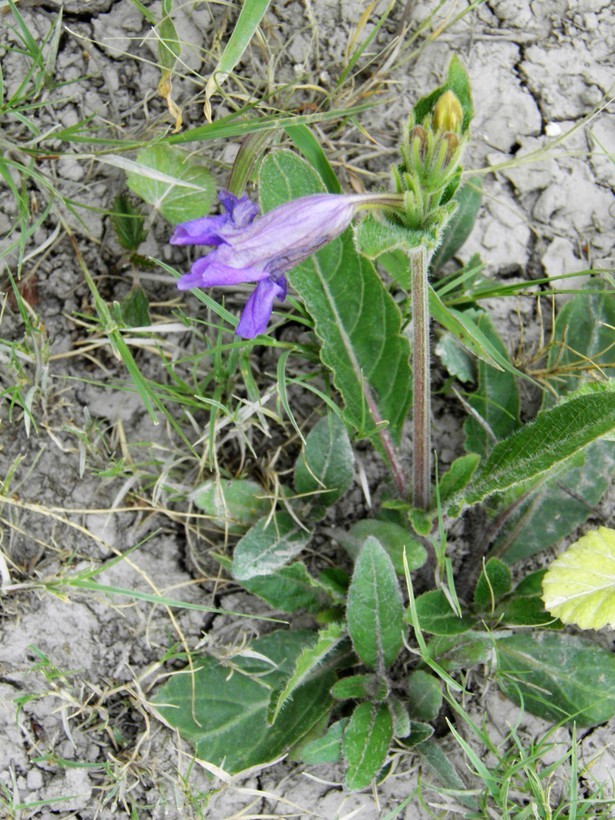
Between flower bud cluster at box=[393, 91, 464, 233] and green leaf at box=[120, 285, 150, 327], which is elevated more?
flower bud cluster at box=[393, 91, 464, 233]

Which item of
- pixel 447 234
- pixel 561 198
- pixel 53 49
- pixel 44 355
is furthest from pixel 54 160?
pixel 561 198

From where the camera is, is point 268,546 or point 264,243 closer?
point 264,243

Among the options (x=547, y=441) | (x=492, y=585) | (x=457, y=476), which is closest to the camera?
(x=547, y=441)

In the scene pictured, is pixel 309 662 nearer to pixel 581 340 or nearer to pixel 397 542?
pixel 397 542

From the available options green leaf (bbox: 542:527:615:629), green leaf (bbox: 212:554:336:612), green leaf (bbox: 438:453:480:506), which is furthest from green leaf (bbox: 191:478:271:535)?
green leaf (bbox: 542:527:615:629)

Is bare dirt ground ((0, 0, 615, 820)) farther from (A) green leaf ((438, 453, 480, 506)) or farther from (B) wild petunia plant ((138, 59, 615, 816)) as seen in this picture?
(A) green leaf ((438, 453, 480, 506))

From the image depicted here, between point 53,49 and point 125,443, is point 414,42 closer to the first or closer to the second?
point 53,49

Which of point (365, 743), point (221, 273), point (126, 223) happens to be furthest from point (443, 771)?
point (126, 223)

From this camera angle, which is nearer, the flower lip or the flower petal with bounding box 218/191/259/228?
the flower lip
